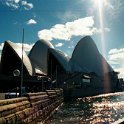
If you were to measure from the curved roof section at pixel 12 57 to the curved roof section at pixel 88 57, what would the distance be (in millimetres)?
53417

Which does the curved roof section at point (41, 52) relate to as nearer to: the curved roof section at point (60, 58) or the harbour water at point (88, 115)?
the curved roof section at point (60, 58)

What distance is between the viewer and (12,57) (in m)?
95.4

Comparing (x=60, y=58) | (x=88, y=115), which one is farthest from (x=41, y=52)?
(x=88, y=115)

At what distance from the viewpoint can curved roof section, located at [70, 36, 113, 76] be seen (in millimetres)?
155625

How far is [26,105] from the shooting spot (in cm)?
2323

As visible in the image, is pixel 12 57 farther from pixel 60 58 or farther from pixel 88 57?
pixel 88 57

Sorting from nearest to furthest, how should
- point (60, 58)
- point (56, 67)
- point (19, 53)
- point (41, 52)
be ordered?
point (19, 53), point (56, 67), point (60, 58), point (41, 52)

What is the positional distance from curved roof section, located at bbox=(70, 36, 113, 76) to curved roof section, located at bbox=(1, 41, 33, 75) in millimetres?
53417

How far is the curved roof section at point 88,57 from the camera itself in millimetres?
155625

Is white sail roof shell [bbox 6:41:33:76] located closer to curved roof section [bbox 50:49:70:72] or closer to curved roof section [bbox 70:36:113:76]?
curved roof section [bbox 50:49:70:72]

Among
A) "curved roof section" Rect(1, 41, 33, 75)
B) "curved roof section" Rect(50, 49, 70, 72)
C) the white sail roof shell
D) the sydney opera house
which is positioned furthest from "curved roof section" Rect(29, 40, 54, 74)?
the white sail roof shell

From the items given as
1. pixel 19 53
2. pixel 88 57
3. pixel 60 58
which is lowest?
pixel 19 53

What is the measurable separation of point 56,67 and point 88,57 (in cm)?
6145

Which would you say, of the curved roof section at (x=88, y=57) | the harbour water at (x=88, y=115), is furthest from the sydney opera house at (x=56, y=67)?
the harbour water at (x=88, y=115)
